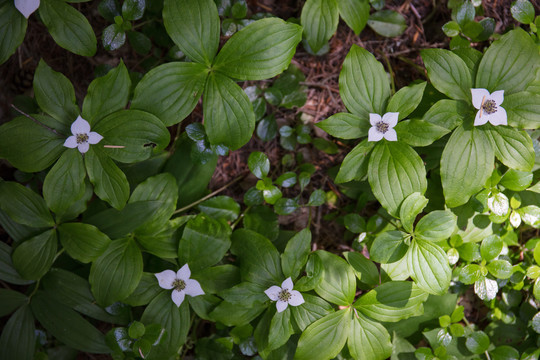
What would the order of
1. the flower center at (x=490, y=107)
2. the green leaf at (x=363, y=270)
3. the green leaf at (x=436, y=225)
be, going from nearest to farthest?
the flower center at (x=490, y=107) → the green leaf at (x=436, y=225) → the green leaf at (x=363, y=270)

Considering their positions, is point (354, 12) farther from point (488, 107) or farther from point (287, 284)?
point (287, 284)

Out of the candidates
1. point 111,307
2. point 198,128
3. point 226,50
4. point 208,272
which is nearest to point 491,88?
point 226,50

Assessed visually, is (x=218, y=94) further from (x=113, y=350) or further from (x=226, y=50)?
(x=113, y=350)

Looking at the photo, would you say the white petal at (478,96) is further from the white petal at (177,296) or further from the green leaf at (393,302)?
the white petal at (177,296)

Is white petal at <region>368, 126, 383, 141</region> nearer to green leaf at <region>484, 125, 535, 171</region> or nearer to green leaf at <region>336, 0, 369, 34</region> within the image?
green leaf at <region>484, 125, 535, 171</region>

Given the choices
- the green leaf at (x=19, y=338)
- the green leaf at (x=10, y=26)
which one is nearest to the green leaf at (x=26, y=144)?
the green leaf at (x=10, y=26)

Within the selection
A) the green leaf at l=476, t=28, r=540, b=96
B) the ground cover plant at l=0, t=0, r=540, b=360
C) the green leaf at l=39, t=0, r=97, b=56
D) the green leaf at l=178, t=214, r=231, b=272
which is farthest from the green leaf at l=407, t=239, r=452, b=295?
the green leaf at l=39, t=0, r=97, b=56
